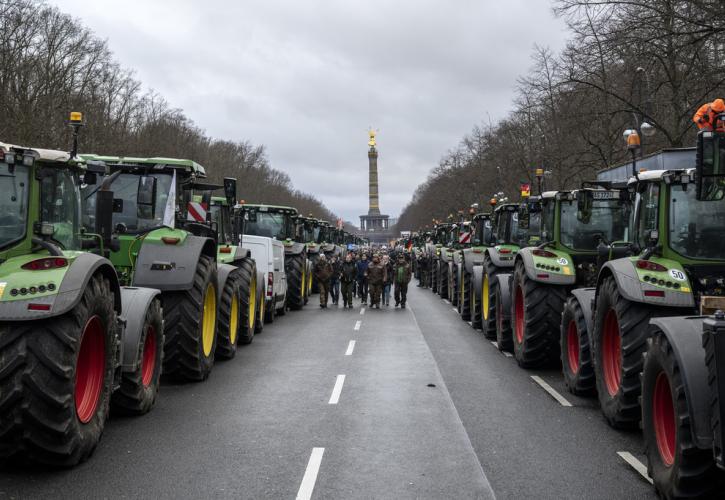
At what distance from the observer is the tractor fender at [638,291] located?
7.48m

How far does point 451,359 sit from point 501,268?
10.9 feet

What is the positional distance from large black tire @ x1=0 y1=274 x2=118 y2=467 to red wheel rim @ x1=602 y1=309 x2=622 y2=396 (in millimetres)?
5243

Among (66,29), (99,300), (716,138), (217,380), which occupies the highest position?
(66,29)

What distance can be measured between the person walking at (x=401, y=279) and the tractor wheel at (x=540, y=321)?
1392 centimetres

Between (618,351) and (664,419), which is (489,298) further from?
(664,419)

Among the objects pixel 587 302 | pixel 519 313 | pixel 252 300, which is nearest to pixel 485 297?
pixel 519 313

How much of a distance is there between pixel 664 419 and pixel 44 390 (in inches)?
185

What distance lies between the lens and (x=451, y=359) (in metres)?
13.6

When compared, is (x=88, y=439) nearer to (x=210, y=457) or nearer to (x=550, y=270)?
(x=210, y=457)

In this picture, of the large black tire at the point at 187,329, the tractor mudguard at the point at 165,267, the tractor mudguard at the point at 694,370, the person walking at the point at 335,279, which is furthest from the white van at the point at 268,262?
the tractor mudguard at the point at 694,370

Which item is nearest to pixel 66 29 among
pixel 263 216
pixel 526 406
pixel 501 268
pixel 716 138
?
pixel 263 216

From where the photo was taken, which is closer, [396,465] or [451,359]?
[396,465]

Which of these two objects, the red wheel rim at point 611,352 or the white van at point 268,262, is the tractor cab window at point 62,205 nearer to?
the red wheel rim at point 611,352

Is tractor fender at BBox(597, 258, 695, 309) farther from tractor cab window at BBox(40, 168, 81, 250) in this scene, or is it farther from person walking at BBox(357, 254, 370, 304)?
person walking at BBox(357, 254, 370, 304)
